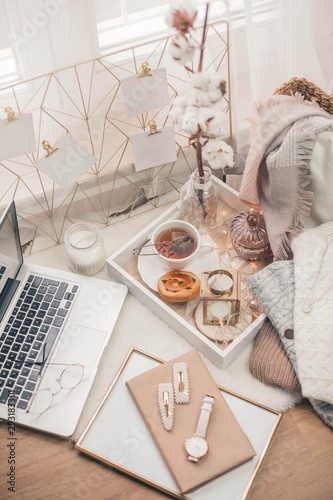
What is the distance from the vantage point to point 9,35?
1023mm

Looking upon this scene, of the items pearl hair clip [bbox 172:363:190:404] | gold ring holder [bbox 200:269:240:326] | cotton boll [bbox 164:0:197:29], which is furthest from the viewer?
gold ring holder [bbox 200:269:240:326]

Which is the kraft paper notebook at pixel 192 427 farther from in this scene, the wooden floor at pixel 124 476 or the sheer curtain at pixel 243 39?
the sheer curtain at pixel 243 39

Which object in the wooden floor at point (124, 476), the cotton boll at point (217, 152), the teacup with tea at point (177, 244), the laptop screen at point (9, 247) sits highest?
the cotton boll at point (217, 152)

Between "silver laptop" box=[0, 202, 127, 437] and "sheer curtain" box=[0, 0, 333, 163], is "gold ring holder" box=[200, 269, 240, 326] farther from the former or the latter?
"sheer curtain" box=[0, 0, 333, 163]

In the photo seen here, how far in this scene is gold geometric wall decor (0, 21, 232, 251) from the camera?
44.3 inches

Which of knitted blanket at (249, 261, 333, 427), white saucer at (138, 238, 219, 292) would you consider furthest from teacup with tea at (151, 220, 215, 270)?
knitted blanket at (249, 261, 333, 427)

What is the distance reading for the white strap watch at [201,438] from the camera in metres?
0.91

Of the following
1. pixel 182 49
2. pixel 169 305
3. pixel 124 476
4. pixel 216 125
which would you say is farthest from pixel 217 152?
pixel 124 476

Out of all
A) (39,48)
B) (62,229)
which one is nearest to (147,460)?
(62,229)

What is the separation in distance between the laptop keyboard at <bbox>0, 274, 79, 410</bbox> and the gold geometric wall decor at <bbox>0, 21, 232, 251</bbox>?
0.16 meters

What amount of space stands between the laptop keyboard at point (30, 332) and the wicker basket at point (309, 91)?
1.79 feet

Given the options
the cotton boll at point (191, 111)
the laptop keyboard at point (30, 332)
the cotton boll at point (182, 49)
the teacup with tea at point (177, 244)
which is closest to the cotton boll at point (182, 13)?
the cotton boll at point (182, 49)

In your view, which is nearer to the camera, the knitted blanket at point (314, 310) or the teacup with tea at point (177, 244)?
the knitted blanket at point (314, 310)

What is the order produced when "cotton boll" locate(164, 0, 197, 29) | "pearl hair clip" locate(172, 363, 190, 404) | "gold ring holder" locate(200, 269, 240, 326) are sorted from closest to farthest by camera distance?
"cotton boll" locate(164, 0, 197, 29) < "pearl hair clip" locate(172, 363, 190, 404) < "gold ring holder" locate(200, 269, 240, 326)
